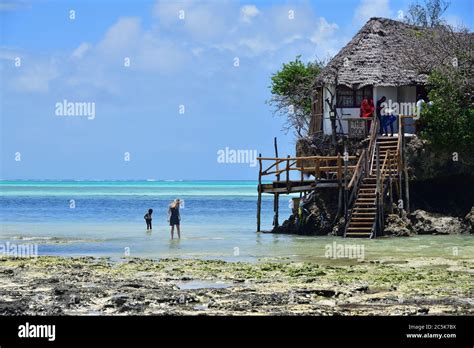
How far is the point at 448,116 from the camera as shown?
116 feet

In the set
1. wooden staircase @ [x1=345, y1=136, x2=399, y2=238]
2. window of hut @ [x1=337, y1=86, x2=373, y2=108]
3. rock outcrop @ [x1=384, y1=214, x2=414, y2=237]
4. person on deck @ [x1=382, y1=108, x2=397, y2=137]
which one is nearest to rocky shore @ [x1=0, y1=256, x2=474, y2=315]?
wooden staircase @ [x1=345, y1=136, x2=399, y2=238]

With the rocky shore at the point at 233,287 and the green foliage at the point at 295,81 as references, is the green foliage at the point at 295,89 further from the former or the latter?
the rocky shore at the point at 233,287

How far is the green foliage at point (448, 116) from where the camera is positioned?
35250mm

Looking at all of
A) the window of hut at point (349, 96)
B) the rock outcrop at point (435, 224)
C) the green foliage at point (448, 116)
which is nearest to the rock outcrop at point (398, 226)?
the rock outcrop at point (435, 224)

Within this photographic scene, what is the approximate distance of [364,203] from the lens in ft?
112

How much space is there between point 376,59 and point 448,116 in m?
3.92

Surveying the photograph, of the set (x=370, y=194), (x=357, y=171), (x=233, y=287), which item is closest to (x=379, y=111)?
(x=357, y=171)

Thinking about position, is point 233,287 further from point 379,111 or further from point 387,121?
point 387,121

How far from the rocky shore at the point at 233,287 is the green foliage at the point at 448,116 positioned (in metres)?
10.6

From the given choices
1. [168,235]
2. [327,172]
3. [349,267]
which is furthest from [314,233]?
[349,267]

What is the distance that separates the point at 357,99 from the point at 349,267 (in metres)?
15.4

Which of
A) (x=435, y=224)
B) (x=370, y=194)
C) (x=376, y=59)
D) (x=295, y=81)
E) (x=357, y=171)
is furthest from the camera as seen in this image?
(x=295, y=81)

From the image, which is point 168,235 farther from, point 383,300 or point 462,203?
point 383,300
